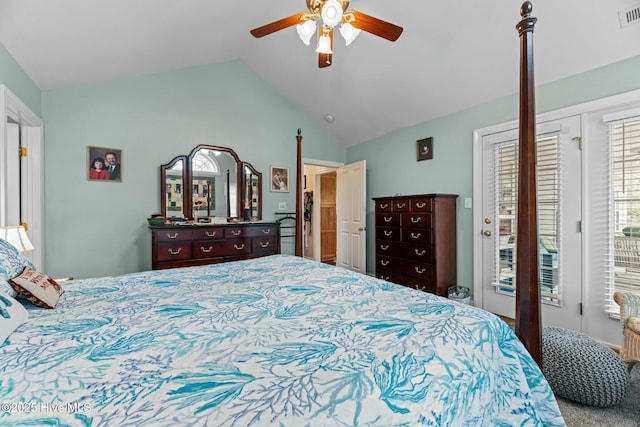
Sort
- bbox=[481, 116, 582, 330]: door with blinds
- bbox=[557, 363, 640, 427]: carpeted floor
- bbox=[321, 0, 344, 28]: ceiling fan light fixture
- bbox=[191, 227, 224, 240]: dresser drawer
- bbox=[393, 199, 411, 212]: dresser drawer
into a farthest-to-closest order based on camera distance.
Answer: bbox=[393, 199, 411, 212]: dresser drawer, bbox=[191, 227, 224, 240]: dresser drawer, bbox=[481, 116, 582, 330]: door with blinds, bbox=[321, 0, 344, 28]: ceiling fan light fixture, bbox=[557, 363, 640, 427]: carpeted floor

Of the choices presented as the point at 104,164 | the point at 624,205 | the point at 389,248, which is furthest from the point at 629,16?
the point at 104,164

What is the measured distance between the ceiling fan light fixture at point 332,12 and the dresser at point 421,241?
2.09 metres

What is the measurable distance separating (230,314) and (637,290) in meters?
3.01

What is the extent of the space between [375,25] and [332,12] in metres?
0.31

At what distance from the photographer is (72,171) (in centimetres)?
334

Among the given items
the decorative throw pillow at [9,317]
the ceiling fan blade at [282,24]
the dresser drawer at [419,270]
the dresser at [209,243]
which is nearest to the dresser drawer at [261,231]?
the dresser at [209,243]

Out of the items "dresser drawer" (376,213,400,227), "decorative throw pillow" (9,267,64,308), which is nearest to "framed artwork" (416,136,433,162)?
"dresser drawer" (376,213,400,227)

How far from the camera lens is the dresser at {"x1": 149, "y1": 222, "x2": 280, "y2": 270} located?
3.31 metres

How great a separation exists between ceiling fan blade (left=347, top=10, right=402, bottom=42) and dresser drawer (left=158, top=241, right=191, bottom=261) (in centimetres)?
276

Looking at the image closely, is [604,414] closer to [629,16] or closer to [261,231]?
[629,16]

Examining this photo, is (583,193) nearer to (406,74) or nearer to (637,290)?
(637,290)

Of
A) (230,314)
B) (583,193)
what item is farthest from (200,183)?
(583,193)

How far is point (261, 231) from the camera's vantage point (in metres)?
3.97

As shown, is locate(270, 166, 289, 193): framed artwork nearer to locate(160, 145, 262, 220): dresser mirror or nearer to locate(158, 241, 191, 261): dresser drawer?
locate(160, 145, 262, 220): dresser mirror
